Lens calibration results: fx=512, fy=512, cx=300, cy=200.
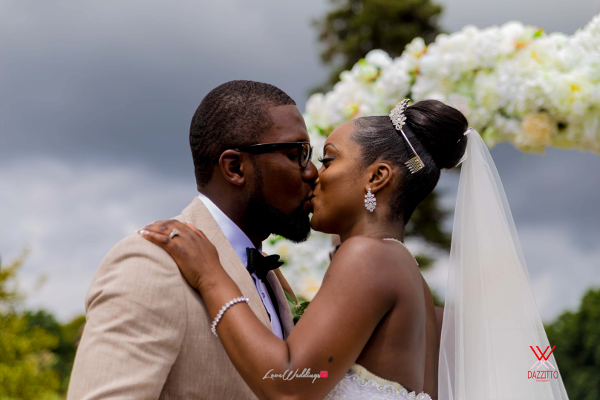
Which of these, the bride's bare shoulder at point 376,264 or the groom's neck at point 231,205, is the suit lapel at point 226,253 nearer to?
the groom's neck at point 231,205

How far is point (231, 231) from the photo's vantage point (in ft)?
9.97

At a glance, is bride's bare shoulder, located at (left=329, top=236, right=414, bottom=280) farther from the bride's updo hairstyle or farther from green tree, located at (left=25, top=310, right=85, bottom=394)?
green tree, located at (left=25, top=310, right=85, bottom=394)

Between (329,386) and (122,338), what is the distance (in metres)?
0.95

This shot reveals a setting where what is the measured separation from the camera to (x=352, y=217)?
296 cm

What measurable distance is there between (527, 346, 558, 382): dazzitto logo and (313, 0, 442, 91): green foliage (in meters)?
17.3

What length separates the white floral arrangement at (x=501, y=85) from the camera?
495 cm

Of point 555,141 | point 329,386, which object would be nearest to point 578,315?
point 555,141

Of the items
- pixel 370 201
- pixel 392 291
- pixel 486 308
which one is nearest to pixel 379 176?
pixel 370 201

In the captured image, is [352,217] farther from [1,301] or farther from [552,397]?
[1,301]

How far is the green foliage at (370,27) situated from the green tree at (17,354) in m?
13.6

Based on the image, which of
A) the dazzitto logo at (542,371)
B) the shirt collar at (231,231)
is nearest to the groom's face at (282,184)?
the shirt collar at (231,231)

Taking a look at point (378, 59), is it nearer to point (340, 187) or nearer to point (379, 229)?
point (340, 187)

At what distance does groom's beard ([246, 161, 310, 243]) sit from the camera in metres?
3.08

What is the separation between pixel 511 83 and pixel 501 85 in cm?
10
